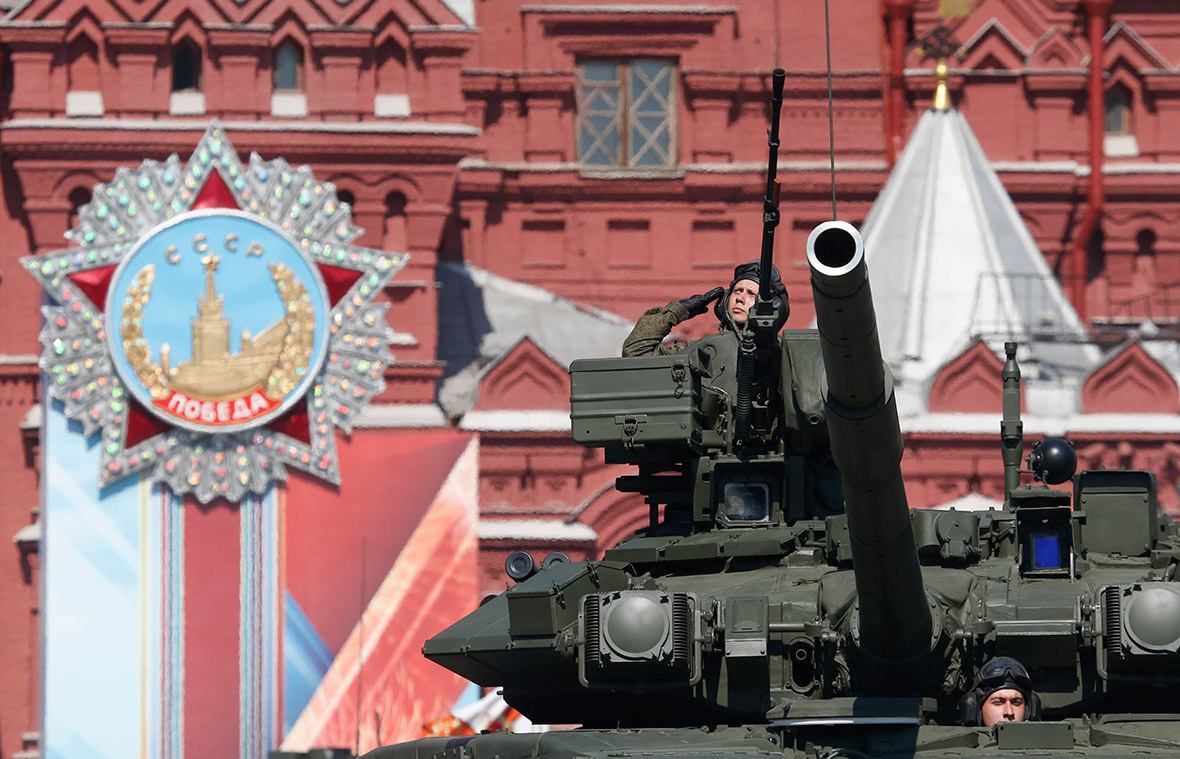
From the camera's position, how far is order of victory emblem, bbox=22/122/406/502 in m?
28.1

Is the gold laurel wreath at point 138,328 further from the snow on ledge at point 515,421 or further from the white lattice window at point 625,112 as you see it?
the white lattice window at point 625,112

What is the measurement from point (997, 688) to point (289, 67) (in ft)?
69.5

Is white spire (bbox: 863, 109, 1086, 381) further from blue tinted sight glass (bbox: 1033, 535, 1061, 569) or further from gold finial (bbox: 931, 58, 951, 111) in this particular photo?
blue tinted sight glass (bbox: 1033, 535, 1061, 569)

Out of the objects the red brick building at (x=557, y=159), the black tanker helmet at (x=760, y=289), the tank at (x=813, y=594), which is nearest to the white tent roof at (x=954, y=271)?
the red brick building at (x=557, y=159)

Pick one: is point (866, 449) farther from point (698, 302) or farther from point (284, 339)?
point (284, 339)

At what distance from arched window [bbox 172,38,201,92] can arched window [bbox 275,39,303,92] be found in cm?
99

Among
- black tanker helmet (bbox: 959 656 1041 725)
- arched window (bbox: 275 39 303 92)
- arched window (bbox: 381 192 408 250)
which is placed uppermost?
arched window (bbox: 275 39 303 92)

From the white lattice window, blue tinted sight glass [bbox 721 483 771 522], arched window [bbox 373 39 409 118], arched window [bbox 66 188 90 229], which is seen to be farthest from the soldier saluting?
the white lattice window

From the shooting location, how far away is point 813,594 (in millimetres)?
11453

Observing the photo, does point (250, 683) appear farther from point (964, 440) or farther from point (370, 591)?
point (964, 440)

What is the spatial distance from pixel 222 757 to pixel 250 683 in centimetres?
91

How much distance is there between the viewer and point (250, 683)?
28.1 meters

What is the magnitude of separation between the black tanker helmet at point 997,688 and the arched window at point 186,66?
69.5 feet

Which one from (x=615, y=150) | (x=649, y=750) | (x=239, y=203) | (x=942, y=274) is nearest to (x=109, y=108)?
(x=239, y=203)
